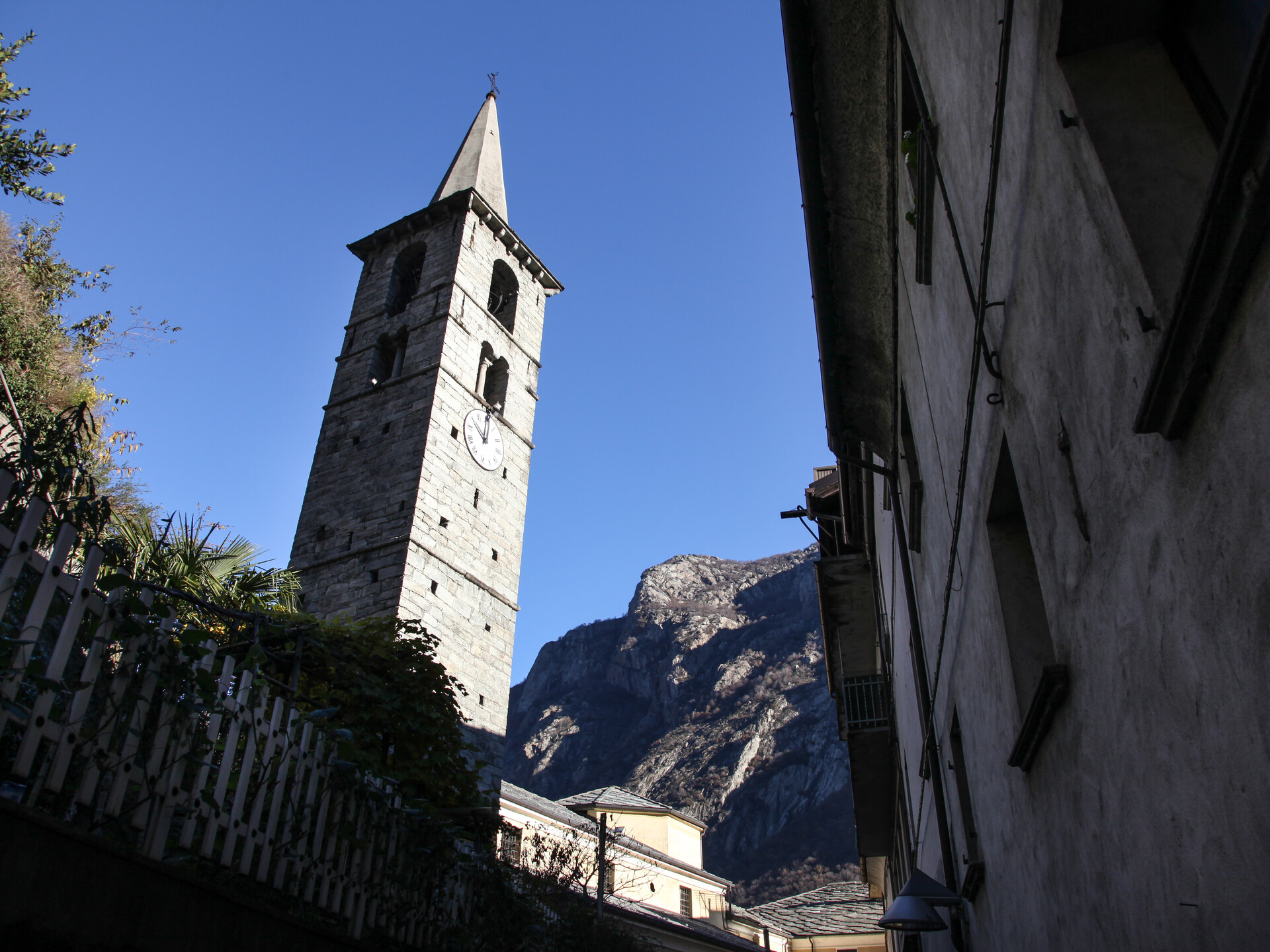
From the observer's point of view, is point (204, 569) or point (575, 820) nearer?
point (204, 569)

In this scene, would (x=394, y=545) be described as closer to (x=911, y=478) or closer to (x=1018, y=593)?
(x=911, y=478)

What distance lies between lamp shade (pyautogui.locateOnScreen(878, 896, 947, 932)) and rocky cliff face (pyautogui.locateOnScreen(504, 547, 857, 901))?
195 feet

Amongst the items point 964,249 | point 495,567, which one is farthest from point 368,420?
point 964,249

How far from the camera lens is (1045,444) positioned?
9.84 feet

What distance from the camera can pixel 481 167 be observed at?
28859 millimetres

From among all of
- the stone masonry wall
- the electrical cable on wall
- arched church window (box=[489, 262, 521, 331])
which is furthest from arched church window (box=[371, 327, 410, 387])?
the electrical cable on wall

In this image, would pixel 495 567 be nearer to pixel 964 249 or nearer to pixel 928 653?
pixel 928 653

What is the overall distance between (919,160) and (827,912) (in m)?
36.4

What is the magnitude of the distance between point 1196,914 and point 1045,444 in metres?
1.47

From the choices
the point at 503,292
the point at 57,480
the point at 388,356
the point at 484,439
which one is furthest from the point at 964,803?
the point at 503,292

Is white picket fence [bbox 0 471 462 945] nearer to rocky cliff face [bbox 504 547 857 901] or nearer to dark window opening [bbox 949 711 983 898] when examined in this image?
dark window opening [bbox 949 711 983 898]

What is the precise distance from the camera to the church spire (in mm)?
28141

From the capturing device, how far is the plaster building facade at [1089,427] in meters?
1.82

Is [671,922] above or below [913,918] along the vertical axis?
above
